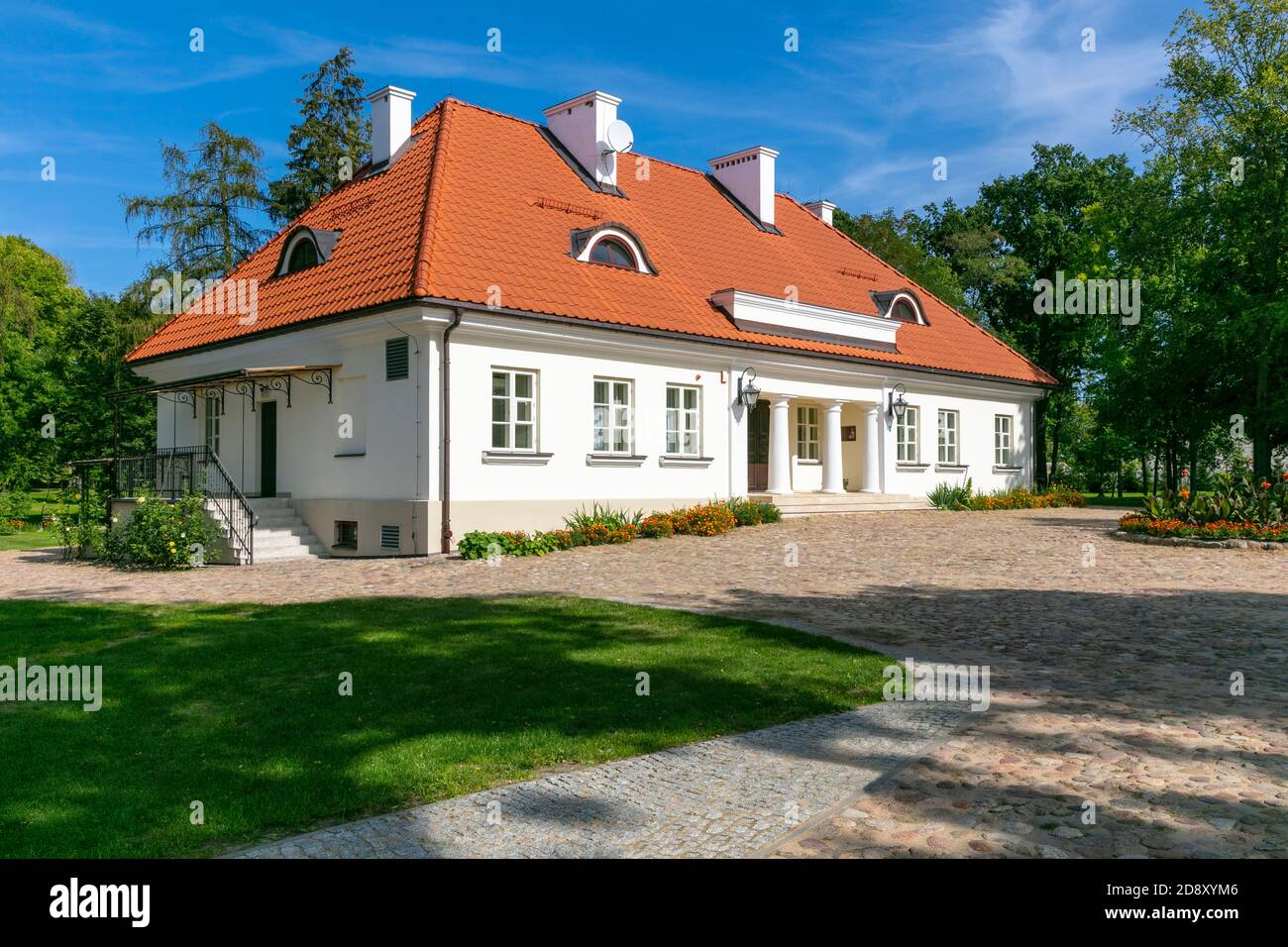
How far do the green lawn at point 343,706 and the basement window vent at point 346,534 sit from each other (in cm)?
785

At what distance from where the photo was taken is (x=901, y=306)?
30828mm

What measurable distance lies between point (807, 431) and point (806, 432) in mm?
55

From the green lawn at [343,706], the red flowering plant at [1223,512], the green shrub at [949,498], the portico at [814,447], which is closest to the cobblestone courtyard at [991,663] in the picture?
the green lawn at [343,706]

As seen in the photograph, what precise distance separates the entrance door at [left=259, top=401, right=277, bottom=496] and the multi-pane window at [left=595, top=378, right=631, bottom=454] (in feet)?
23.2

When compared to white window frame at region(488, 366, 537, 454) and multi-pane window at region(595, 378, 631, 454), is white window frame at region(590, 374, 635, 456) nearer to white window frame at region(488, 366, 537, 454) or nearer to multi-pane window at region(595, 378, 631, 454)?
multi-pane window at region(595, 378, 631, 454)

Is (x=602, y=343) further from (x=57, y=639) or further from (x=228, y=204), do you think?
(x=228, y=204)

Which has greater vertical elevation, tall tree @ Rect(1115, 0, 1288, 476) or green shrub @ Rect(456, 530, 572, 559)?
tall tree @ Rect(1115, 0, 1288, 476)

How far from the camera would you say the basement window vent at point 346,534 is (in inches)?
739

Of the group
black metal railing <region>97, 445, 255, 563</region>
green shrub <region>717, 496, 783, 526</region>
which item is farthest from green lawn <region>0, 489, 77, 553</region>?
green shrub <region>717, 496, 783, 526</region>

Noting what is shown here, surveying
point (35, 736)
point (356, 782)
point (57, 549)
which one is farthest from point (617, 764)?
point (57, 549)

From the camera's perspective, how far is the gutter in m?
17.4

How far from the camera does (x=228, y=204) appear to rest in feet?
108

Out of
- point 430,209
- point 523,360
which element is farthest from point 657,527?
point 430,209

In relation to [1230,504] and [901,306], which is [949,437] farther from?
[1230,504]
